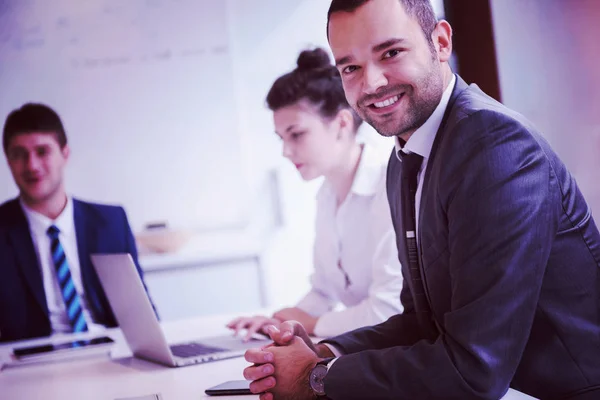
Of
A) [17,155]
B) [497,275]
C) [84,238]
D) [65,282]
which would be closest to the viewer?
[497,275]

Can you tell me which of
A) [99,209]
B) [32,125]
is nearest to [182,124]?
[32,125]

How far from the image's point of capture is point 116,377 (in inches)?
76.9

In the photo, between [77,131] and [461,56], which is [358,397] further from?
[77,131]

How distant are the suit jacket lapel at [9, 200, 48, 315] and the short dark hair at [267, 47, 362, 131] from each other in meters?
1.38

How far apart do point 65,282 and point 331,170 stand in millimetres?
1417

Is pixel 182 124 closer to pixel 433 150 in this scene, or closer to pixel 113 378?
pixel 113 378

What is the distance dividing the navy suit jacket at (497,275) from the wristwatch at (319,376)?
29 mm

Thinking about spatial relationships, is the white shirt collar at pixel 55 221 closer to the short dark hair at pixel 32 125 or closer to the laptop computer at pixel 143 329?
the short dark hair at pixel 32 125

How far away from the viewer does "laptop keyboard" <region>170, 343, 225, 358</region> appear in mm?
2049

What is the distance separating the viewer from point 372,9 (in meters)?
1.48

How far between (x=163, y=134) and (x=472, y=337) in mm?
3737

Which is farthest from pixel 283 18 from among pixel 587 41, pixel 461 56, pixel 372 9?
pixel 372 9

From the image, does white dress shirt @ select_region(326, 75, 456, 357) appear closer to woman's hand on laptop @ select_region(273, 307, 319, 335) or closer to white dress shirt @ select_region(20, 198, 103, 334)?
woman's hand on laptop @ select_region(273, 307, 319, 335)

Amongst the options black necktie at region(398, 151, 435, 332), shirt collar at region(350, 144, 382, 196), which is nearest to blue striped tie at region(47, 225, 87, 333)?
shirt collar at region(350, 144, 382, 196)
